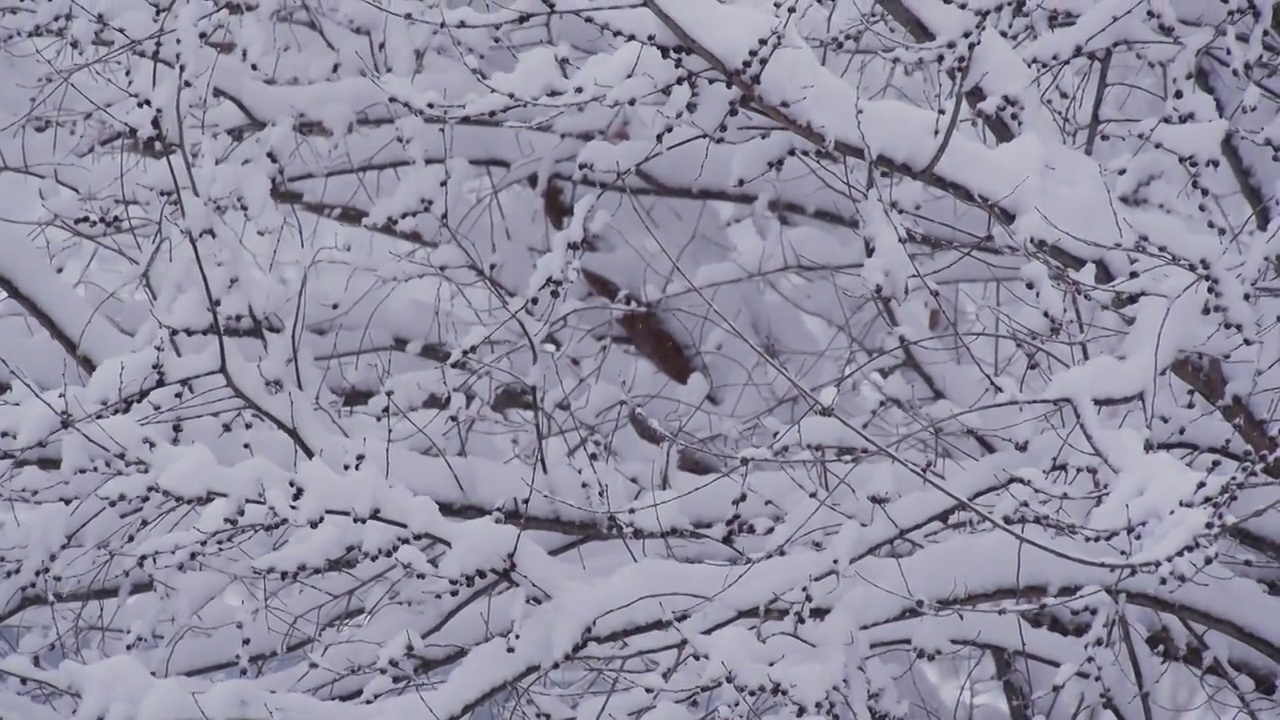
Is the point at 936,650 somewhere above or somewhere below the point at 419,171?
below

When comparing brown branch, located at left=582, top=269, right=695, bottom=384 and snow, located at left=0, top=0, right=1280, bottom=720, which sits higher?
brown branch, located at left=582, top=269, right=695, bottom=384

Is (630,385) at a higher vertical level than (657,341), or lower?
lower

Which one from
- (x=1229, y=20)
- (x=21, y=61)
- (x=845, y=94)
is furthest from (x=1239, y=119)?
(x=21, y=61)

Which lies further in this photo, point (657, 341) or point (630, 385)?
point (657, 341)

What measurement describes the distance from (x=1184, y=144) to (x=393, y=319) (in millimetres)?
2861

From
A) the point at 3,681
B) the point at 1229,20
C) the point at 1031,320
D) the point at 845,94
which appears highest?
the point at 1229,20

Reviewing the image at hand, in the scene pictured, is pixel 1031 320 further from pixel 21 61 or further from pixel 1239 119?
pixel 21 61

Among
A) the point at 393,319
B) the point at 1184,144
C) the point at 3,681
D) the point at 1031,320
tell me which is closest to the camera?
the point at 1184,144

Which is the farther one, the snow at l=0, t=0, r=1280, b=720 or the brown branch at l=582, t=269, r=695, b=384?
the brown branch at l=582, t=269, r=695, b=384

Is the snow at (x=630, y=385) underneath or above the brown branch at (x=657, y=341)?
underneath

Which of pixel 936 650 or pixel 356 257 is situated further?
pixel 356 257

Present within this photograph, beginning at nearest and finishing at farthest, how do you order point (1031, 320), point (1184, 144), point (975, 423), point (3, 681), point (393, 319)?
1. point (1184, 144)
2. point (1031, 320)
3. point (975, 423)
4. point (3, 681)
5. point (393, 319)

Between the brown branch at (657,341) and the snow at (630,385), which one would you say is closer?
the snow at (630,385)

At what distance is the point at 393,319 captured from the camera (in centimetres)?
470
